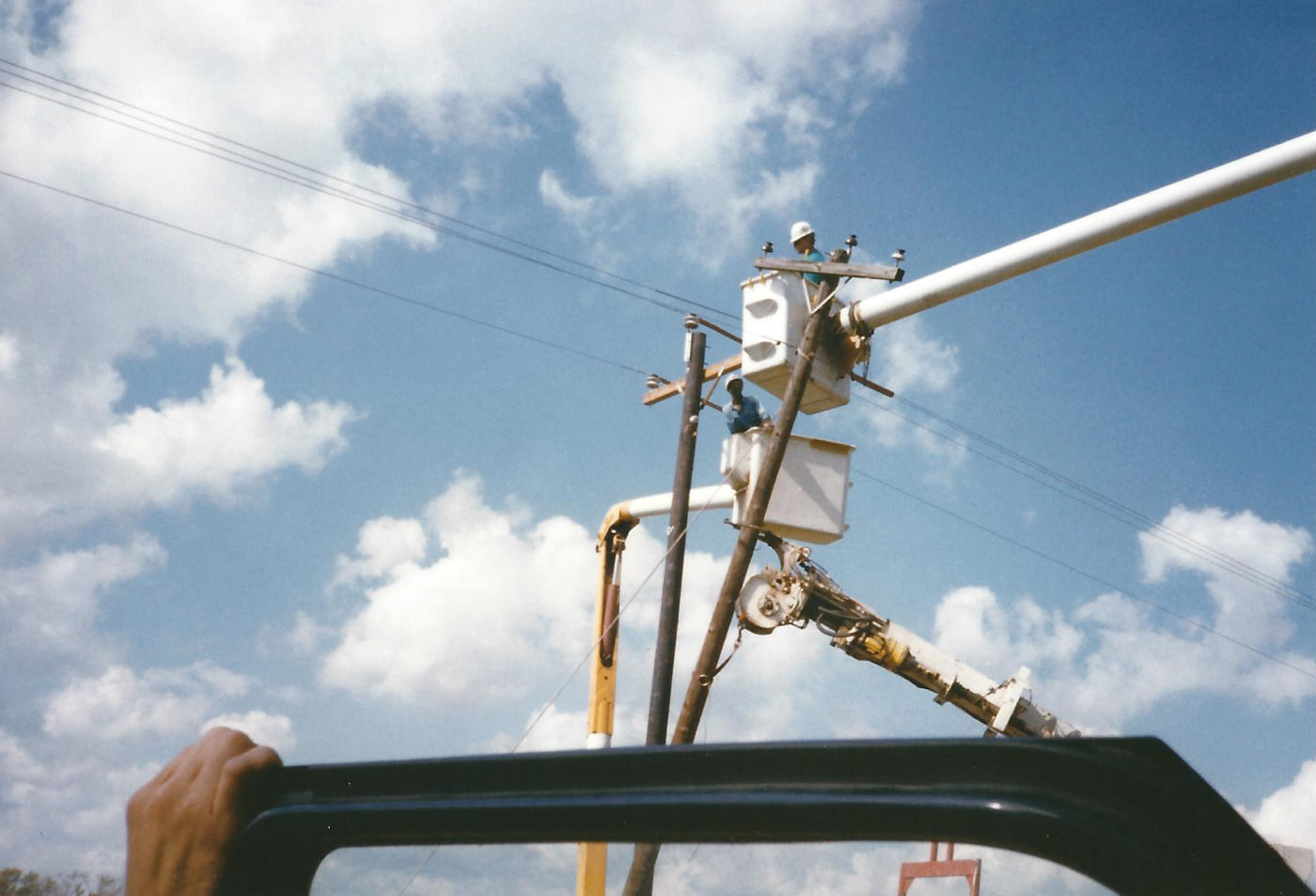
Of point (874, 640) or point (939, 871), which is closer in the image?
point (939, 871)

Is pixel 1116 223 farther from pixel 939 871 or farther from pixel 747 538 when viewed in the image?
pixel 939 871

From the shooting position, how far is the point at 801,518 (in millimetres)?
9812

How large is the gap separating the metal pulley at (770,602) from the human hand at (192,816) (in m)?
11.6

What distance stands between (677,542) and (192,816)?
951cm

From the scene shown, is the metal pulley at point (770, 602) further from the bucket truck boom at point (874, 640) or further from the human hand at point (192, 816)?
the human hand at point (192, 816)

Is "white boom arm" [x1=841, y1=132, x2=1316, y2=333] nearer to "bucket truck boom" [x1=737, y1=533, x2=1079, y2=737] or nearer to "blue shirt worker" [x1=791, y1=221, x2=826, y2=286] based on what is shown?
"blue shirt worker" [x1=791, y1=221, x2=826, y2=286]

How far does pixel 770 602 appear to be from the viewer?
13070 millimetres

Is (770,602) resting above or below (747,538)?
above

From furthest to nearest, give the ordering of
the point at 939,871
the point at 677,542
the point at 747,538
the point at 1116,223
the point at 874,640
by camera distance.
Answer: the point at 874,640 < the point at 677,542 < the point at 747,538 < the point at 1116,223 < the point at 939,871

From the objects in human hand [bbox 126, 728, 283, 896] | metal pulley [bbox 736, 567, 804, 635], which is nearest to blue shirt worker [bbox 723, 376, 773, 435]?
metal pulley [bbox 736, 567, 804, 635]

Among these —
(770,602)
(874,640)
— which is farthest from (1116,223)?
(874,640)

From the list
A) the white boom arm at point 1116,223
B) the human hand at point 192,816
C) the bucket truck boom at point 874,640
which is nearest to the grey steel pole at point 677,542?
the bucket truck boom at point 874,640

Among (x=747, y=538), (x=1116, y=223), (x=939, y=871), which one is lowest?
(x=939, y=871)

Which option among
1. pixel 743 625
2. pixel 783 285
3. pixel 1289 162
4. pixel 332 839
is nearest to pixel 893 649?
pixel 743 625
